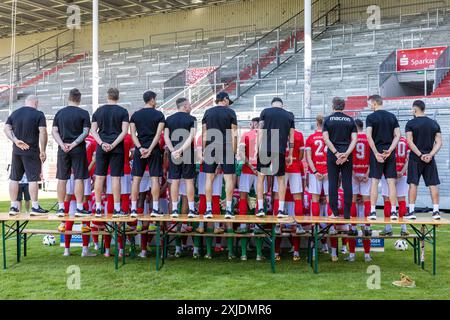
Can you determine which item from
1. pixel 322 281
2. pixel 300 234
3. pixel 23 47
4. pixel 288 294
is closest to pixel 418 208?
pixel 300 234

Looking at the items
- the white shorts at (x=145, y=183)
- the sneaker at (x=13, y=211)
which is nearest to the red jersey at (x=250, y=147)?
the white shorts at (x=145, y=183)

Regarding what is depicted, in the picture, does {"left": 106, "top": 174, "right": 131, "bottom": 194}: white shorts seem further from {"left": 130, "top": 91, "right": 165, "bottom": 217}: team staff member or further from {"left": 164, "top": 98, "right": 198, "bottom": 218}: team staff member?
{"left": 164, "top": 98, "right": 198, "bottom": 218}: team staff member

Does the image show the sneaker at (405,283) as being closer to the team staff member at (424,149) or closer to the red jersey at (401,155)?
the team staff member at (424,149)

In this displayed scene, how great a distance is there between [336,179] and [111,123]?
347 cm

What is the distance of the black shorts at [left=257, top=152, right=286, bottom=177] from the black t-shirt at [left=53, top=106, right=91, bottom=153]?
272 cm

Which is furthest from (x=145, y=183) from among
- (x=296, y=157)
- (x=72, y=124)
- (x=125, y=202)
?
(x=296, y=157)

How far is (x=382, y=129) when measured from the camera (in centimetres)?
723

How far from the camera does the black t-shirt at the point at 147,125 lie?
739cm

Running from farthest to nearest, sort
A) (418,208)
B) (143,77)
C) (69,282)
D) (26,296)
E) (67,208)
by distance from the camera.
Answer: (143,77), (418,208), (67,208), (69,282), (26,296)

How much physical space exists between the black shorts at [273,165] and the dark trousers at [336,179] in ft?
2.23

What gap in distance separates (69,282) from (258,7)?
917 inches

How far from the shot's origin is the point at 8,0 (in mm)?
27031

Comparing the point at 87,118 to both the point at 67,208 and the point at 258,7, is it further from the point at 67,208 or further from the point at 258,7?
the point at 258,7

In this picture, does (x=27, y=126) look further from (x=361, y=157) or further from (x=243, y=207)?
(x=361, y=157)
